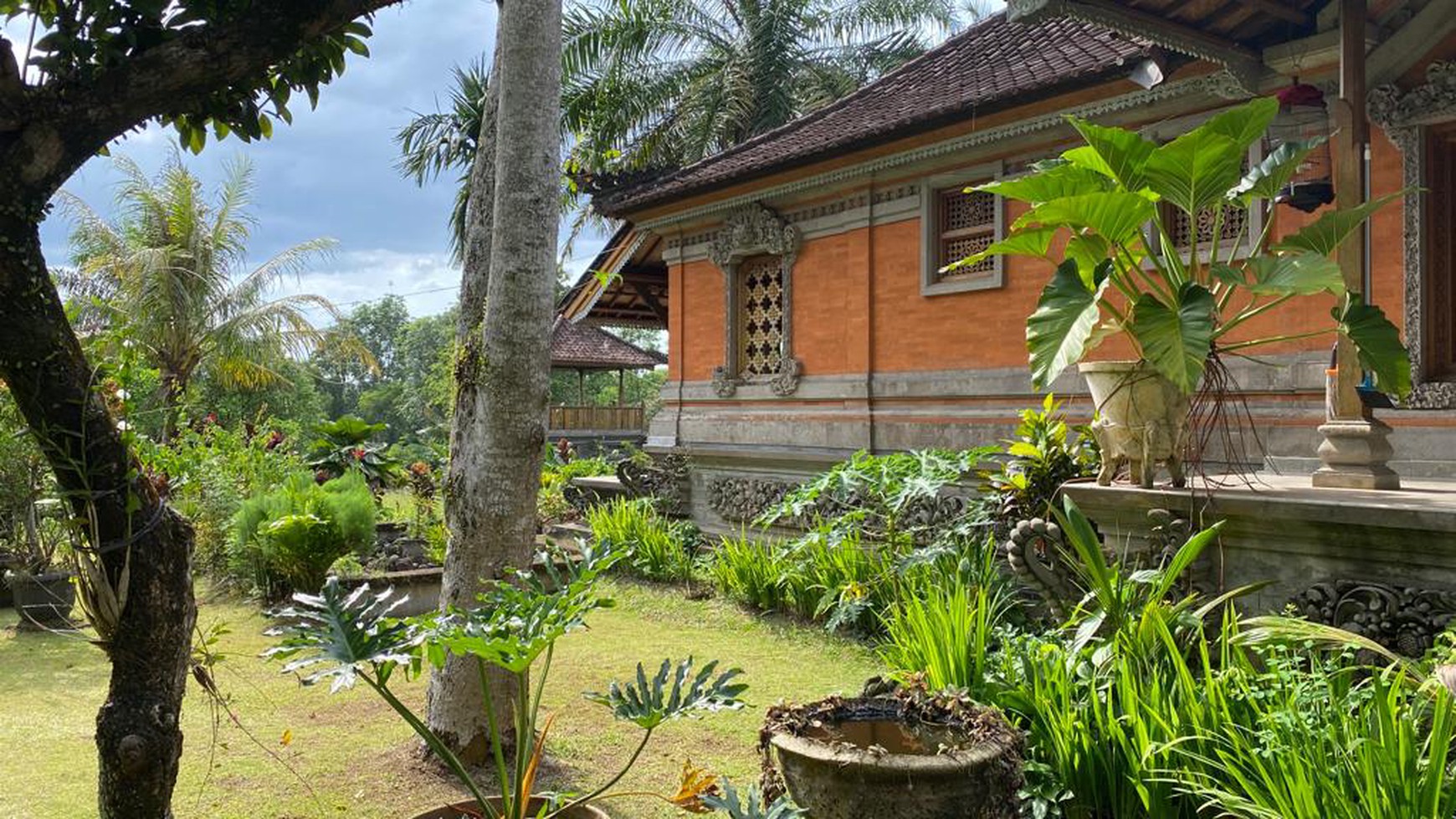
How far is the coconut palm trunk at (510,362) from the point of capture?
4.57 metres

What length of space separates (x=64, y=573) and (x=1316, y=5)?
10.7 metres

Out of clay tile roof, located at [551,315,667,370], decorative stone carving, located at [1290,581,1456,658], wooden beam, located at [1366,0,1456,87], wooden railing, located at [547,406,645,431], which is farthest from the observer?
wooden railing, located at [547,406,645,431]

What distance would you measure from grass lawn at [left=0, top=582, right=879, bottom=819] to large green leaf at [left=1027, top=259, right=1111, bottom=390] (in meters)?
2.04

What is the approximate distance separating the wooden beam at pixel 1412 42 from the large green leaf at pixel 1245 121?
268 cm

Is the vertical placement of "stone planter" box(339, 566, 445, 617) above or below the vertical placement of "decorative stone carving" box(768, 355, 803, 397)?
below

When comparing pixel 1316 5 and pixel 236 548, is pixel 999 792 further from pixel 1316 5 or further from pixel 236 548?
pixel 236 548

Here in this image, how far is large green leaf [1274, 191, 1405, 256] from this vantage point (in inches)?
178

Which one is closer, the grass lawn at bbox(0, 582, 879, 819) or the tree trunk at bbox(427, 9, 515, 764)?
the grass lawn at bbox(0, 582, 879, 819)

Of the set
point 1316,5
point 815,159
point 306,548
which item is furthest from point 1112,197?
point 306,548

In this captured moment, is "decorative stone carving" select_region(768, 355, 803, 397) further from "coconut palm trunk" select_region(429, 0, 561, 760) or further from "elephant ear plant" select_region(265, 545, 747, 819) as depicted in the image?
"elephant ear plant" select_region(265, 545, 747, 819)

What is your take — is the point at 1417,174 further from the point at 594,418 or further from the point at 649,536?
the point at 594,418

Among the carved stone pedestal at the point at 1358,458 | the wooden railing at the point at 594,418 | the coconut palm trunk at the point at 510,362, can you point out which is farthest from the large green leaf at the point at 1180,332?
the wooden railing at the point at 594,418

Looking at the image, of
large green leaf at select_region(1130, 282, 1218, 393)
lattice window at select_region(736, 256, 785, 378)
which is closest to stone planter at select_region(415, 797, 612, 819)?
large green leaf at select_region(1130, 282, 1218, 393)

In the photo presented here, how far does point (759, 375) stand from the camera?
469 inches
